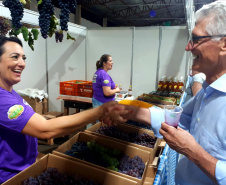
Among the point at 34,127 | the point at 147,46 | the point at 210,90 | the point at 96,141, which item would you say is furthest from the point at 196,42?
the point at 147,46

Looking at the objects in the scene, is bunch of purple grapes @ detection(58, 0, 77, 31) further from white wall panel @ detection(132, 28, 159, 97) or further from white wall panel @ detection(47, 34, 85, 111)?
white wall panel @ detection(47, 34, 85, 111)

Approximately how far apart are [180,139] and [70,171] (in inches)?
34.2

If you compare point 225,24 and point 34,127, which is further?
point 34,127

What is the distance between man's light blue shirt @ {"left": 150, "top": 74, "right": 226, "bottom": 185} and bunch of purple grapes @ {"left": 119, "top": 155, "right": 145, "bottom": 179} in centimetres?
29

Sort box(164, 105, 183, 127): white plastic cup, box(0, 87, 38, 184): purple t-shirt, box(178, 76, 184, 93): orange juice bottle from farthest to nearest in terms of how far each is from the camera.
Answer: box(178, 76, 184, 93): orange juice bottle < box(0, 87, 38, 184): purple t-shirt < box(164, 105, 183, 127): white plastic cup

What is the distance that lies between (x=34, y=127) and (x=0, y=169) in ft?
1.35

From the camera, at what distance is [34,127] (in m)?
1.16

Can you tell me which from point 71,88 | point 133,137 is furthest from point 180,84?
point 133,137

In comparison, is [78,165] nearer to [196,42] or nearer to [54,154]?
[54,154]

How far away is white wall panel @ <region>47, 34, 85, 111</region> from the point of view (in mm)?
5094

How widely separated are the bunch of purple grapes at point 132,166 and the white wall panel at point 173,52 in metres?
3.42

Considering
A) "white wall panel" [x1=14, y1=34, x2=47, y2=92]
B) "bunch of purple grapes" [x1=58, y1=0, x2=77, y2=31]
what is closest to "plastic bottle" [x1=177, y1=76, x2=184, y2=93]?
"white wall panel" [x1=14, y1=34, x2=47, y2=92]

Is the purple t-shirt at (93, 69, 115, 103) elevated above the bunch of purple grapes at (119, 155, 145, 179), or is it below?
above

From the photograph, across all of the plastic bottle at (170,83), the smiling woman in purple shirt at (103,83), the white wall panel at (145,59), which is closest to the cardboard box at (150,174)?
the smiling woman in purple shirt at (103,83)
